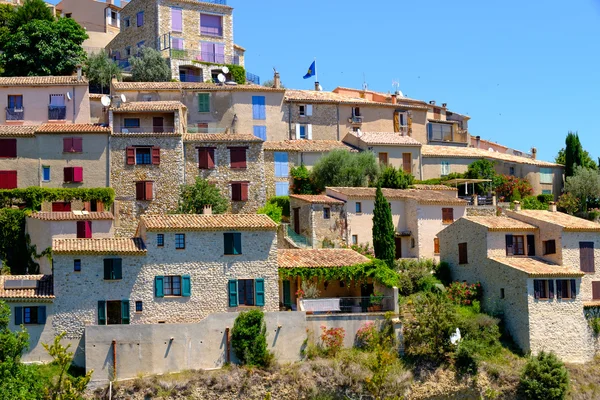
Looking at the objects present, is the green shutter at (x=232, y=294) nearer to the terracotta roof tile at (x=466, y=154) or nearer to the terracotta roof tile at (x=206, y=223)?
the terracotta roof tile at (x=206, y=223)

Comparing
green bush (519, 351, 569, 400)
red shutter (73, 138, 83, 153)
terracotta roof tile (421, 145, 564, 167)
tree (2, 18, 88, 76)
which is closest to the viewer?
green bush (519, 351, 569, 400)

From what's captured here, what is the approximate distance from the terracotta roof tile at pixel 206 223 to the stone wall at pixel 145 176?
11027mm

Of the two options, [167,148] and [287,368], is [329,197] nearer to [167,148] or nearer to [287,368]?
[167,148]

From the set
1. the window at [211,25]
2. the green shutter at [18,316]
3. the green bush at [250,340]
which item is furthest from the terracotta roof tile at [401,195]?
the window at [211,25]

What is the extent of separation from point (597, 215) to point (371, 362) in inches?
1102

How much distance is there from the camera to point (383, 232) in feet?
180

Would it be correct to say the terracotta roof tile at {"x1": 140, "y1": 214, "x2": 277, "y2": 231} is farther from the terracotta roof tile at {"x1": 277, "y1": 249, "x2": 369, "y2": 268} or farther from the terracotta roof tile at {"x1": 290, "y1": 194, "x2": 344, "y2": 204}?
the terracotta roof tile at {"x1": 290, "y1": 194, "x2": 344, "y2": 204}

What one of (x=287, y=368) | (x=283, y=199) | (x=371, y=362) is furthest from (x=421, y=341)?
(x=283, y=199)

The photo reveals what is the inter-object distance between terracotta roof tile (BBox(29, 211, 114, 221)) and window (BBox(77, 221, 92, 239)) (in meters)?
0.22

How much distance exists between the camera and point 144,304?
46.5m

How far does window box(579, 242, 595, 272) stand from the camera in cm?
5406

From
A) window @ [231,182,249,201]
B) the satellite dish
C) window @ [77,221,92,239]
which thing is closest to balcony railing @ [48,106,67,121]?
the satellite dish

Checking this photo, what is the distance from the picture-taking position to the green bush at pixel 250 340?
149 feet

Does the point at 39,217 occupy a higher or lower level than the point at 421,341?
higher
